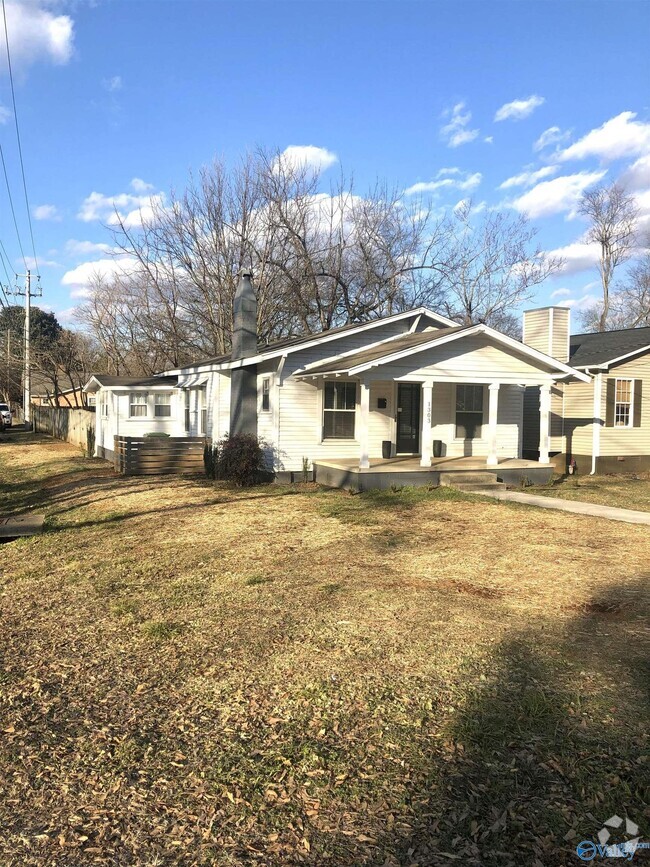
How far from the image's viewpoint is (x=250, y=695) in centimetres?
409

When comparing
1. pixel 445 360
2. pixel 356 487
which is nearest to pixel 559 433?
pixel 445 360

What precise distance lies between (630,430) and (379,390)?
782 cm

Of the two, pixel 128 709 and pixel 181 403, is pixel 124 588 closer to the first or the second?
pixel 128 709

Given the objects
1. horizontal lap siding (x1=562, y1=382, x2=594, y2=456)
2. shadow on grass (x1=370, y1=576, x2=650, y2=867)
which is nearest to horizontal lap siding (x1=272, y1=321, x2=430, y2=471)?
horizontal lap siding (x1=562, y1=382, x2=594, y2=456)

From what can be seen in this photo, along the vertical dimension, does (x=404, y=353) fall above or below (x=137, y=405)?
above

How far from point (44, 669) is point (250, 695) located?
5.12 feet

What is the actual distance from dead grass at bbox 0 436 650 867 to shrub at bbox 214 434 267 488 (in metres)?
5.85

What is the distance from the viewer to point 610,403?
18.1m

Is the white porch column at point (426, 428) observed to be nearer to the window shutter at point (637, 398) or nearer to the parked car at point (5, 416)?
the window shutter at point (637, 398)

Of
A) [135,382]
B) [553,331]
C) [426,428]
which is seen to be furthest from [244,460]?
[553,331]

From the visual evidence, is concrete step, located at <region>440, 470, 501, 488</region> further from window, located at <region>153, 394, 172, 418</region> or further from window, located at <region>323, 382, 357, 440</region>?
window, located at <region>153, 394, 172, 418</region>

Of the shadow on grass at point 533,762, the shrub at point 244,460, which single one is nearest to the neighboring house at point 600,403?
the shrub at point 244,460

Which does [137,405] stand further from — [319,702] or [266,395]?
[319,702]

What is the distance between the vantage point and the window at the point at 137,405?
20.2 metres
